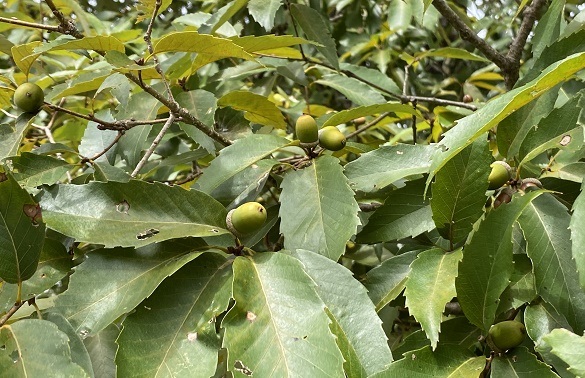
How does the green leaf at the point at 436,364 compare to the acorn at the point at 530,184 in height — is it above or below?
below

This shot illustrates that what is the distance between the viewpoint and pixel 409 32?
285cm

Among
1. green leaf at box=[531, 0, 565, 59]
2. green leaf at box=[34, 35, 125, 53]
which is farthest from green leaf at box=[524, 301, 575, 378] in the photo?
green leaf at box=[34, 35, 125, 53]

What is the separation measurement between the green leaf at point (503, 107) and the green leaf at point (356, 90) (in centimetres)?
82

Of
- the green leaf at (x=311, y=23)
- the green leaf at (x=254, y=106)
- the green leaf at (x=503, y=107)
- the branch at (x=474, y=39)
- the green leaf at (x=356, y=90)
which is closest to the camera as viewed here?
the green leaf at (x=503, y=107)

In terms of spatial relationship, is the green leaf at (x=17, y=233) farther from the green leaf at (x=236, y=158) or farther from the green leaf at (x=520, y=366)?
the green leaf at (x=520, y=366)

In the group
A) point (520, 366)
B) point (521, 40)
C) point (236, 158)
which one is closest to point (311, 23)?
point (521, 40)

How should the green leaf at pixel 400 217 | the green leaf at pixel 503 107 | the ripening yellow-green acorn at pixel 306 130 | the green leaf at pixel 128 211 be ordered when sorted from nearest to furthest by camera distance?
the green leaf at pixel 503 107, the green leaf at pixel 128 211, the green leaf at pixel 400 217, the ripening yellow-green acorn at pixel 306 130

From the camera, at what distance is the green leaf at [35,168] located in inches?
39.4

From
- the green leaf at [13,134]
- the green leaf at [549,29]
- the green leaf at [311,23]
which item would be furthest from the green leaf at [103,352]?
the green leaf at [311,23]

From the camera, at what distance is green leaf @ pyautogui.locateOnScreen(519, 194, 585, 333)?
74cm

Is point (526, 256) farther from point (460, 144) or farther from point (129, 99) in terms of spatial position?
point (129, 99)

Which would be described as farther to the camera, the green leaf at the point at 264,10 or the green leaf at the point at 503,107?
the green leaf at the point at 264,10

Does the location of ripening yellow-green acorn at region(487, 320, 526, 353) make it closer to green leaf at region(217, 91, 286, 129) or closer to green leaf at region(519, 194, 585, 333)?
green leaf at region(519, 194, 585, 333)

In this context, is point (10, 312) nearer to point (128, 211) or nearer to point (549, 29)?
point (128, 211)
